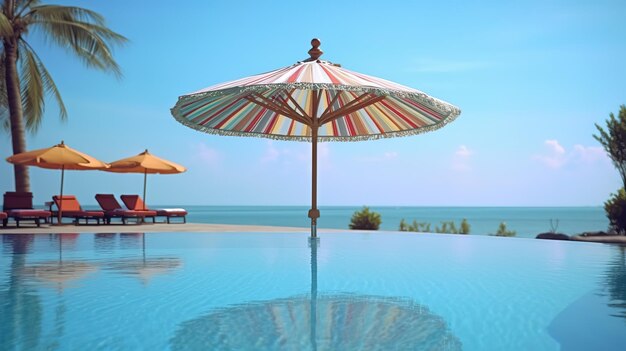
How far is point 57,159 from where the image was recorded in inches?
561

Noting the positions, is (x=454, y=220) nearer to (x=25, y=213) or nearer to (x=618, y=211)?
(x=618, y=211)

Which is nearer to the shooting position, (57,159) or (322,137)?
(322,137)

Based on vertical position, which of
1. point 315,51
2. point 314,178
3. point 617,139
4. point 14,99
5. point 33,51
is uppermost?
point 33,51

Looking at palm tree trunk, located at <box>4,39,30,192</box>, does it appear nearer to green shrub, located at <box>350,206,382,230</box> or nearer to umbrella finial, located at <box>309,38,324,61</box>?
green shrub, located at <box>350,206,382,230</box>

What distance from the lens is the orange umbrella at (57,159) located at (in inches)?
559

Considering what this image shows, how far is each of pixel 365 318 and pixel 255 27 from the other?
14.1m

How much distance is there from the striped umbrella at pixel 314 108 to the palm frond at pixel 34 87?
1121 centimetres

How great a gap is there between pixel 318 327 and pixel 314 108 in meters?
5.96

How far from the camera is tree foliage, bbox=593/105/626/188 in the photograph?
1465cm

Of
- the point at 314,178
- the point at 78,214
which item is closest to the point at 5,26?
the point at 78,214

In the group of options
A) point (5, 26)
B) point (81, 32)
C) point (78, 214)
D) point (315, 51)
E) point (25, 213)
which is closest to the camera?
point (315, 51)

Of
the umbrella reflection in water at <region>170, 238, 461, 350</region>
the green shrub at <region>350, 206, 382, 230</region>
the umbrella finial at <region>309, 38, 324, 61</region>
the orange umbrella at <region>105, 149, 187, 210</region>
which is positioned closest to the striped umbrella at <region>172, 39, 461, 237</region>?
the umbrella finial at <region>309, 38, 324, 61</region>

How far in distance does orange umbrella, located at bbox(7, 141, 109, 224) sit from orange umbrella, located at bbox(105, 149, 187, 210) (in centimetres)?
120

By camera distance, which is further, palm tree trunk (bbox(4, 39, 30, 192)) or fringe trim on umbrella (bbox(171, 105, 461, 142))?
palm tree trunk (bbox(4, 39, 30, 192))
